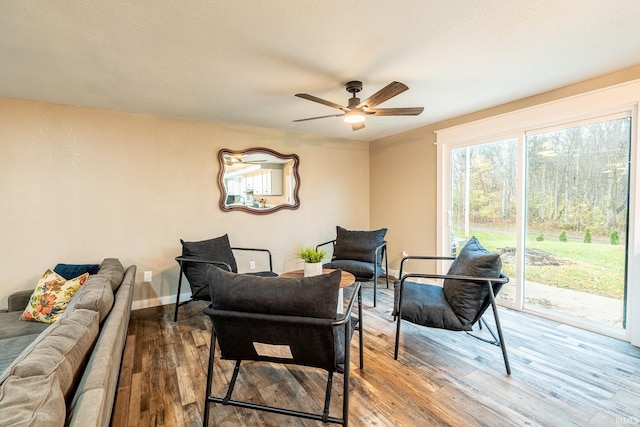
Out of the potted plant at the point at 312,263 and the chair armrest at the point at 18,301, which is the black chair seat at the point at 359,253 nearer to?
the potted plant at the point at 312,263

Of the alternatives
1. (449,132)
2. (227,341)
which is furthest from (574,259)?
(227,341)

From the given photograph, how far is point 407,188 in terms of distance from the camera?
4.55 metres

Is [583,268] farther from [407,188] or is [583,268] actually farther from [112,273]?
[112,273]

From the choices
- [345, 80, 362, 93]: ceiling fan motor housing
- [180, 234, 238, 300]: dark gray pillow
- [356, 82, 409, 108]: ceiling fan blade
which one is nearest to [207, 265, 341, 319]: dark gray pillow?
[356, 82, 409, 108]: ceiling fan blade

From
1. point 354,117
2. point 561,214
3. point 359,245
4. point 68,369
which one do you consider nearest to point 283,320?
point 68,369

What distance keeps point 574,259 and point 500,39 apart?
2.30 meters

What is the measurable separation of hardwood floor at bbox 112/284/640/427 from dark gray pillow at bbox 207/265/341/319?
748 millimetres

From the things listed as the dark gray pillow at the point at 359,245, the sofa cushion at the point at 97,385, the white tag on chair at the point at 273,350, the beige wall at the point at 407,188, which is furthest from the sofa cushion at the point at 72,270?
the beige wall at the point at 407,188

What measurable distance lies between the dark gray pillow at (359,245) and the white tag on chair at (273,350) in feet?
8.13

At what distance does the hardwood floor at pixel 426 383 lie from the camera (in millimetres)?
1763

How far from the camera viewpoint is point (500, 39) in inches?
77.9

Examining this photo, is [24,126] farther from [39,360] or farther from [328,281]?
[328,281]

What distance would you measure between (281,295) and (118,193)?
2.87 m

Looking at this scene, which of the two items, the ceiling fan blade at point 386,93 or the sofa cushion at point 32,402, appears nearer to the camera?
the sofa cushion at point 32,402
